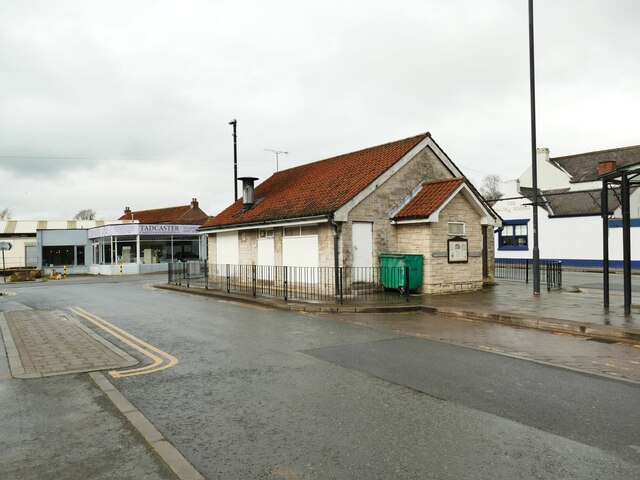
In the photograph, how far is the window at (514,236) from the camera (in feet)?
127

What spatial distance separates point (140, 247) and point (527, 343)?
3632 centimetres

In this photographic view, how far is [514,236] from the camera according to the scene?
3950cm

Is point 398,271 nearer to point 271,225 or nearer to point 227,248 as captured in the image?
point 271,225

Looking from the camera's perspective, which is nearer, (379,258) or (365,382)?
(365,382)

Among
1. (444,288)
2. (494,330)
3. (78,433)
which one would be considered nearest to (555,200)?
(444,288)

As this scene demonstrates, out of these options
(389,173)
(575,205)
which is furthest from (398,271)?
(575,205)

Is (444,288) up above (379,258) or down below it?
below

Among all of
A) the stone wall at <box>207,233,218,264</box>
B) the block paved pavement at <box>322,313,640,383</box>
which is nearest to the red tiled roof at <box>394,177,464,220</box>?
the block paved pavement at <box>322,313,640,383</box>

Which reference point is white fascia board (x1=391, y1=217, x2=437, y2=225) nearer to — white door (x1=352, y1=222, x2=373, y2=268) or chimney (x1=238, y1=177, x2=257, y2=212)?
white door (x1=352, y1=222, x2=373, y2=268)

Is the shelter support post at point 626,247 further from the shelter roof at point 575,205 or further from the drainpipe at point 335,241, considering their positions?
the shelter roof at point 575,205

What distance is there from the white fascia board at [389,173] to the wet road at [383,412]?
26.6ft

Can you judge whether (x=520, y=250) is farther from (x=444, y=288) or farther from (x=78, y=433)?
(x=78, y=433)

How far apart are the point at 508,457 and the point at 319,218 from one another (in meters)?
13.5

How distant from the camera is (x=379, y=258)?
17938 mm
